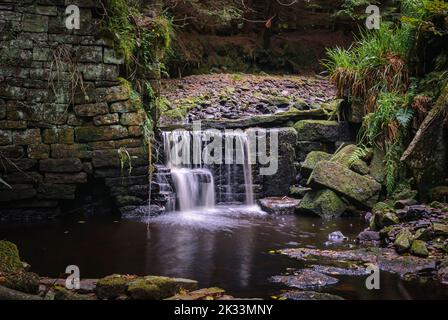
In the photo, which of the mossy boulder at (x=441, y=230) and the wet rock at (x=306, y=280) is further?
the mossy boulder at (x=441, y=230)

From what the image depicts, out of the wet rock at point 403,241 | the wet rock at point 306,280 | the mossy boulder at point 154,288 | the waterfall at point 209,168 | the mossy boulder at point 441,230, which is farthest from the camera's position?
the waterfall at point 209,168

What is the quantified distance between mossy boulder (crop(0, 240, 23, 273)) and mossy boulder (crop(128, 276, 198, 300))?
1178 mm

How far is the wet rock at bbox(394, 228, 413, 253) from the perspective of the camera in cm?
495

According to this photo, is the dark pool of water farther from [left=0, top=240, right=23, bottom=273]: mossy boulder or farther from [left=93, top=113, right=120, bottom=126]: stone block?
[left=93, top=113, right=120, bottom=126]: stone block

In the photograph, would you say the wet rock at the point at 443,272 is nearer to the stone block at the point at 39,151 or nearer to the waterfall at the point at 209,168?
the waterfall at the point at 209,168

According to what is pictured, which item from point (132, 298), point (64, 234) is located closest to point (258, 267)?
point (132, 298)

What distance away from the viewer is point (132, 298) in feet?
11.2

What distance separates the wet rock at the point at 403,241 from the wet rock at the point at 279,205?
2.82 metres

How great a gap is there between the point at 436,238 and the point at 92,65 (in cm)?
543

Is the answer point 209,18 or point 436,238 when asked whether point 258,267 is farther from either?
point 209,18

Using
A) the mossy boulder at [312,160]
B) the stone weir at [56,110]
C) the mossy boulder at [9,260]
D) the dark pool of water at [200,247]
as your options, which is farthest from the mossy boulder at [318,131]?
the mossy boulder at [9,260]

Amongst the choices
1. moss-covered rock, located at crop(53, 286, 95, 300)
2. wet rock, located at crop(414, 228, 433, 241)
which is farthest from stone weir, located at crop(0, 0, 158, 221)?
wet rock, located at crop(414, 228, 433, 241)

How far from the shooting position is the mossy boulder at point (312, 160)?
8.68 m

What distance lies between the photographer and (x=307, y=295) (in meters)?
3.56
